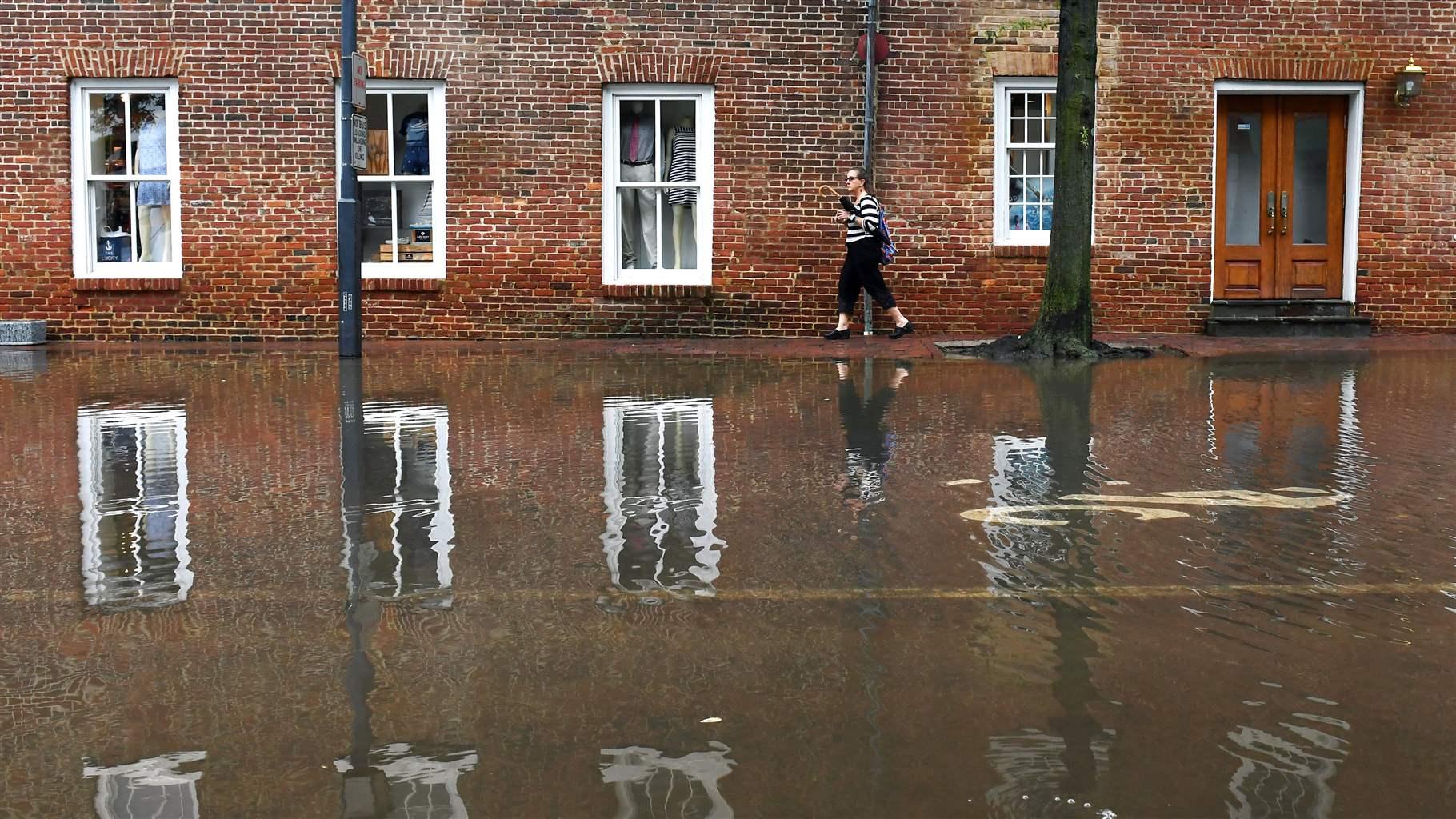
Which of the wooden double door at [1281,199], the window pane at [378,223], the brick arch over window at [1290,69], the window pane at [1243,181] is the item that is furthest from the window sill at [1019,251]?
the window pane at [378,223]

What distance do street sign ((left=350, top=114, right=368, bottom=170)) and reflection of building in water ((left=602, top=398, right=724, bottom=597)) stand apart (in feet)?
13.5

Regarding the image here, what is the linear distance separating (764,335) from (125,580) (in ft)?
42.5

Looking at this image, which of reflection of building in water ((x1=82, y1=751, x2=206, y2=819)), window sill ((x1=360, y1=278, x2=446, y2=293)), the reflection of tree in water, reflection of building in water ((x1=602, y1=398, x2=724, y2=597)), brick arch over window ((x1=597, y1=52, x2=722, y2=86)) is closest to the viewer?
reflection of building in water ((x1=82, y1=751, x2=206, y2=819))

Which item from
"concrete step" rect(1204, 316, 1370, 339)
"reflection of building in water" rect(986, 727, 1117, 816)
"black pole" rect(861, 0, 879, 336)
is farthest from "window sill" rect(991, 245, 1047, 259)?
"reflection of building in water" rect(986, 727, 1117, 816)

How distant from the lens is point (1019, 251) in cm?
1855

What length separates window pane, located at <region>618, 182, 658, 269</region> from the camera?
18656 millimetres

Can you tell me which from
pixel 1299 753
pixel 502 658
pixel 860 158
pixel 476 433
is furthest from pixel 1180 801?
pixel 860 158

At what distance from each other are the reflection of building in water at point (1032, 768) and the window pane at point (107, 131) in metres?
16.3

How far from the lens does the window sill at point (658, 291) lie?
60.1 ft

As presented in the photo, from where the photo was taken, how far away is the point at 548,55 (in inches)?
711

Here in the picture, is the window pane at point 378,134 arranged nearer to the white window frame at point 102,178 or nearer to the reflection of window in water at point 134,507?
the white window frame at point 102,178

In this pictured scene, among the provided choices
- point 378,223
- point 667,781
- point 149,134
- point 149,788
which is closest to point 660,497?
point 667,781

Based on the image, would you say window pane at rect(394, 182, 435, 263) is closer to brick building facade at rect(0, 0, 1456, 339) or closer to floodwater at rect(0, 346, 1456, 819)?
brick building facade at rect(0, 0, 1456, 339)

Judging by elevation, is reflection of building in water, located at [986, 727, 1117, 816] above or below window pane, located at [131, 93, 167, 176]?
below
